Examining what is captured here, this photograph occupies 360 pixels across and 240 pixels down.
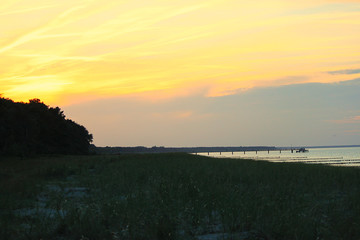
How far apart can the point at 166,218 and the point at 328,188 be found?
365 inches

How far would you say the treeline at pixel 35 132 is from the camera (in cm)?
5689

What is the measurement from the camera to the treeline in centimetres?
5689

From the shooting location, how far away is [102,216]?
29.0 ft

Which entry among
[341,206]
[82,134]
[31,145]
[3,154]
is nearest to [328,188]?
[341,206]

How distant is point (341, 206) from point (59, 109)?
265ft

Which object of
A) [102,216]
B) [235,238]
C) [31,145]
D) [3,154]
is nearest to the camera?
[235,238]

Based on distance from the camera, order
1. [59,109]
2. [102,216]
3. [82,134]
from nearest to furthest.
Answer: [102,216] < [59,109] < [82,134]

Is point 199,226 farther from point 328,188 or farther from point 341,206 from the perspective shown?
point 328,188

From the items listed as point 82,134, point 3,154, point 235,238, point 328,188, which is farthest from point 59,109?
point 235,238

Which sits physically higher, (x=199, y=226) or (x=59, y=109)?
(x=59, y=109)

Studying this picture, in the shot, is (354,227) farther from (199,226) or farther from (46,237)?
(46,237)

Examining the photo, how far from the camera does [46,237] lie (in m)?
7.77

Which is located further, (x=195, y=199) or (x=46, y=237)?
(x=195, y=199)

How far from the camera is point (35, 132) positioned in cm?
6481
